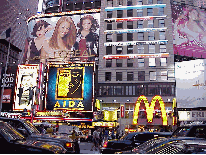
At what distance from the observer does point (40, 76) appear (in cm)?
4212

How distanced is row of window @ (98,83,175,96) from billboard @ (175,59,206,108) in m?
16.3

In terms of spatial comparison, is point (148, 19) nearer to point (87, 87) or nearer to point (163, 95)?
point (163, 95)

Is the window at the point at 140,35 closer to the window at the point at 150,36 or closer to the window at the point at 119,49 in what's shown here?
the window at the point at 150,36

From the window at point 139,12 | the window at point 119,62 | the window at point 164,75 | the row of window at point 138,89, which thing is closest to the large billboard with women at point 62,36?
the window at point 119,62

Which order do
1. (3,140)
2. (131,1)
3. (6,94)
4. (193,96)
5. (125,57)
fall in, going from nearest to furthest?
1. (3,140)
2. (193,96)
3. (6,94)
4. (125,57)
5. (131,1)

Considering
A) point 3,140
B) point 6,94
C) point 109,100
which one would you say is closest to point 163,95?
point 109,100

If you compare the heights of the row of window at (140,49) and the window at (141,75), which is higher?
the row of window at (140,49)

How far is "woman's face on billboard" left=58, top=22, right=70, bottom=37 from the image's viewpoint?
210 ft

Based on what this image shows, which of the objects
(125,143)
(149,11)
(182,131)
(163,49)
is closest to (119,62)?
(163,49)

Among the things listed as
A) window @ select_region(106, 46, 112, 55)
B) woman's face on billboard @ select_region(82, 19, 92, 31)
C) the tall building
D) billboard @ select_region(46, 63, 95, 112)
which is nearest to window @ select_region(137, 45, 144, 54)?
the tall building

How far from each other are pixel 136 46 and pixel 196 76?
2453 centimetres

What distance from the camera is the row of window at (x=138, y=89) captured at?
2103 inches

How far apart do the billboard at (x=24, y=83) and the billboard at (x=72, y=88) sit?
114 inches

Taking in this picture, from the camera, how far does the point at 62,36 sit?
2506 inches
